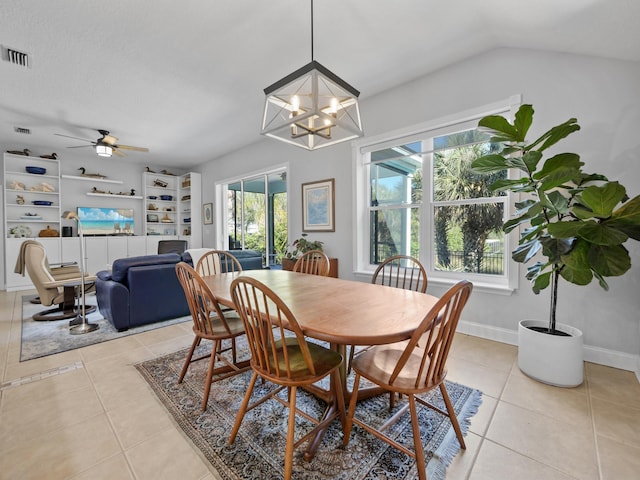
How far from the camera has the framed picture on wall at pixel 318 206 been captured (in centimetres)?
407

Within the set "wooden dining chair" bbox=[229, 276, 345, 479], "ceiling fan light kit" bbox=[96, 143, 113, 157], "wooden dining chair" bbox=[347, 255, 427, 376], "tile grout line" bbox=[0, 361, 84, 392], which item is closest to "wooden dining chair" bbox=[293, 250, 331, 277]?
"wooden dining chair" bbox=[347, 255, 427, 376]

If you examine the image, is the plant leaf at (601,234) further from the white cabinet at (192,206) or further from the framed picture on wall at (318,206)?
the white cabinet at (192,206)

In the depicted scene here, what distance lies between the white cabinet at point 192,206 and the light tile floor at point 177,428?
4.83 metres

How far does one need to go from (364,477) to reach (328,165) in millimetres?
3585

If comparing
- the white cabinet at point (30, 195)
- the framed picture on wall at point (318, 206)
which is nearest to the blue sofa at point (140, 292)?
the framed picture on wall at point (318, 206)

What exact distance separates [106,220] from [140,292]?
15.3 ft

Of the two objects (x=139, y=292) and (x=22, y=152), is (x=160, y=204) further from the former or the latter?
(x=139, y=292)

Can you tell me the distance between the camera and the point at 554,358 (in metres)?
1.98

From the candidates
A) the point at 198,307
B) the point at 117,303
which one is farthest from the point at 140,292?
the point at 198,307

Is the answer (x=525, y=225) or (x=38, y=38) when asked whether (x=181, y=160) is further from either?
(x=525, y=225)

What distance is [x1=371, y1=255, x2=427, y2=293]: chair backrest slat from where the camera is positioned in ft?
6.99

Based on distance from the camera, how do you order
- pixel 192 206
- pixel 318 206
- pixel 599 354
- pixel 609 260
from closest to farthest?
pixel 609 260 < pixel 599 354 < pixel 318 206 < pixel 192 206

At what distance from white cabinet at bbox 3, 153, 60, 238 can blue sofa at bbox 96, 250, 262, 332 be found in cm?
388

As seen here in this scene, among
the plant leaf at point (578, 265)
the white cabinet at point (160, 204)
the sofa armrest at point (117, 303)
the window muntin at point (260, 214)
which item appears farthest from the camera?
the white cabinet at point (160, 204)
